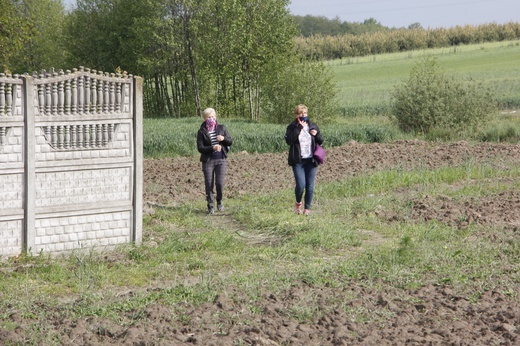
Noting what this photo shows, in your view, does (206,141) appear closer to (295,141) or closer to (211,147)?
(211,147)

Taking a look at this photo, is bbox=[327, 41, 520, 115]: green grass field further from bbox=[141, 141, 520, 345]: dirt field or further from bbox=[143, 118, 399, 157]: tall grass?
bbox=[141, 141, 520, 345]: dirt field

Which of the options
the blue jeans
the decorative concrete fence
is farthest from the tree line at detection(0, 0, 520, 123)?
the decorative concrete fence

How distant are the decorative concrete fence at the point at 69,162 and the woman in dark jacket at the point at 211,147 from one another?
266 cm

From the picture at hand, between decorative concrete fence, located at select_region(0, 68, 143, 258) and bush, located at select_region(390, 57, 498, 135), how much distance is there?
1941 cm

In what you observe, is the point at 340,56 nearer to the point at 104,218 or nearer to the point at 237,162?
the point at 237,162

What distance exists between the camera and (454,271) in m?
11.0

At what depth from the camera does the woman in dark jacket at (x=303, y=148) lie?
14.7 m

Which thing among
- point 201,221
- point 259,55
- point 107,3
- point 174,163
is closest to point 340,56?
point 107,3

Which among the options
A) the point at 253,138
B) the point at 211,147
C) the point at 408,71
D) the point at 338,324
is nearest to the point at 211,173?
the point at 211,147

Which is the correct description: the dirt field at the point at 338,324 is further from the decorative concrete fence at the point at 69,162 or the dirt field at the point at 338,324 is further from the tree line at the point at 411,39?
the tree line at the point at 411,39

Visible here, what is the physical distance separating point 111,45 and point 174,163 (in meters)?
30.7

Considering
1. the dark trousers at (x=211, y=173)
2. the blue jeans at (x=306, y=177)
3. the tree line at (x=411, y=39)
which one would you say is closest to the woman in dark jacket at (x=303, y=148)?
the blue jeans at (x=306, y=177)

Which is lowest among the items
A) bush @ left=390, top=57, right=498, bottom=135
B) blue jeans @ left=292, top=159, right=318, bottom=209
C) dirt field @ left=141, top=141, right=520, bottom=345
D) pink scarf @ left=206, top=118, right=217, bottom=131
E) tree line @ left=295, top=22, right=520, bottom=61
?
dirt field @ left=141, top=141, right=520, bottom=345

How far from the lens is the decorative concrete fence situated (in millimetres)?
11438
